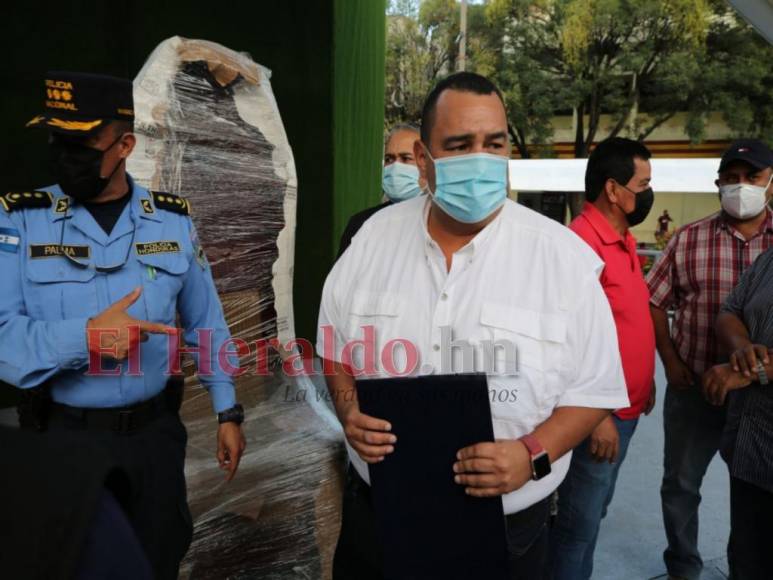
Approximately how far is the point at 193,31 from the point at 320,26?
0.66 m

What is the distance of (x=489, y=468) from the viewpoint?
1.28 metres

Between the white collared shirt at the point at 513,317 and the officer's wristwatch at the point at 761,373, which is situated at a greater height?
the white collared shirt at the point at 513,317

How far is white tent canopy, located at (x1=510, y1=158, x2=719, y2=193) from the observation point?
32.0 feet

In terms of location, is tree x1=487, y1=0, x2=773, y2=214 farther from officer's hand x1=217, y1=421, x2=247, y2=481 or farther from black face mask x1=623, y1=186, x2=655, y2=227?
officer's hand x1=217, y1=421, x2=247, y2=481

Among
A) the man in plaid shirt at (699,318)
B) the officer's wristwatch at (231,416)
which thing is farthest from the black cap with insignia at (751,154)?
the officer's wristwatch at (231,416)

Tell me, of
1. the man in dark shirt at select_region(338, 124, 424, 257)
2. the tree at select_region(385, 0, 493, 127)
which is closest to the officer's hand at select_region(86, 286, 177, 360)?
the man in dark shirt at select_region(338, 124, 424, 257)

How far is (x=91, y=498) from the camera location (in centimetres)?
62

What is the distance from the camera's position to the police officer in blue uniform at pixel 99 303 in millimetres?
1538

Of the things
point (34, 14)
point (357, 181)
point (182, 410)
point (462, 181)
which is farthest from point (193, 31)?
point (462, 181)

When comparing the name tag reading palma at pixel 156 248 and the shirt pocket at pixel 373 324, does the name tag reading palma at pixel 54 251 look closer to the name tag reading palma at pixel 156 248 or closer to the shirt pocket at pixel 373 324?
the name tag reading palma at pixel 156 248

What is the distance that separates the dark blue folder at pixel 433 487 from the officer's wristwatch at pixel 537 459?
0.32ft

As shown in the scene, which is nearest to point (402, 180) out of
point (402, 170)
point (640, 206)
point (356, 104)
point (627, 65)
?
point (402, 170)

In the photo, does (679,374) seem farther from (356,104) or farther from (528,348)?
(356,104)

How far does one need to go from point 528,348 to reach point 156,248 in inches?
41.7
